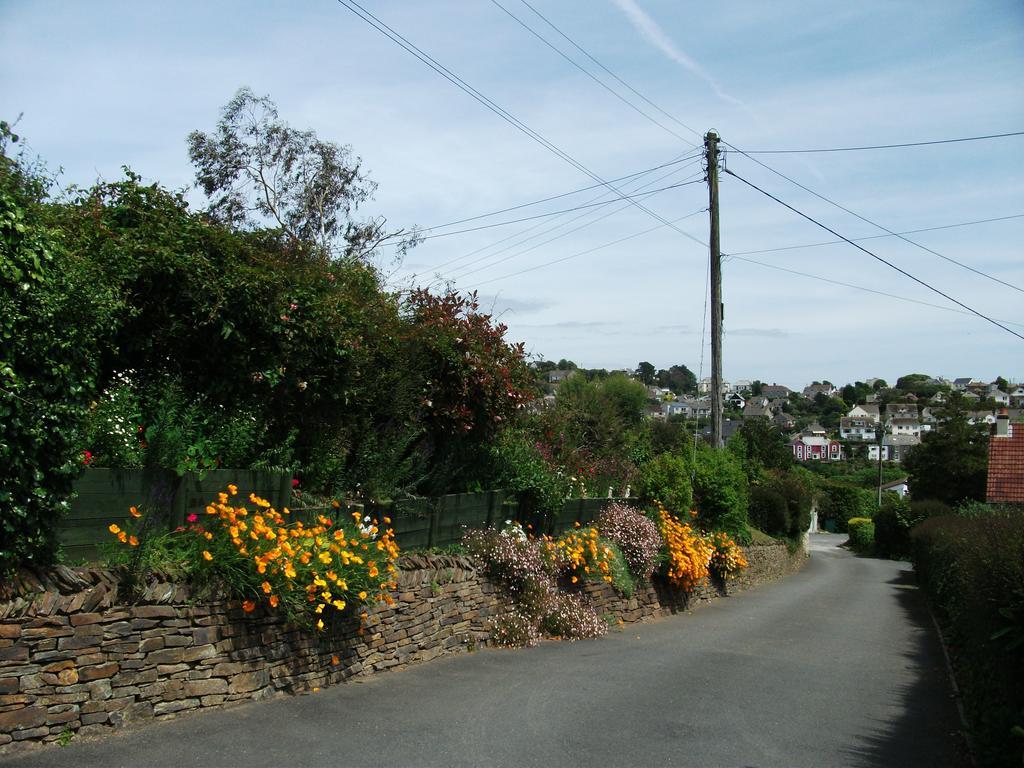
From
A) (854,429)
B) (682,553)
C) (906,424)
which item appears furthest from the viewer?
(854,429)

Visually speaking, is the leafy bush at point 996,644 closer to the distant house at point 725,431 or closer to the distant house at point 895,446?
the distant house at point 725,431

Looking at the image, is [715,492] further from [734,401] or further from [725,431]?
[725,431]

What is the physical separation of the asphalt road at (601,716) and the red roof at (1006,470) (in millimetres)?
22442

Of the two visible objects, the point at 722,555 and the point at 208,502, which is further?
the point at 722,555

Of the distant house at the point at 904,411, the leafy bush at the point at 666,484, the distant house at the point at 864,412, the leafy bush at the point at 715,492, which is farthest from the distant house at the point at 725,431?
the distant house at the point at 864,412

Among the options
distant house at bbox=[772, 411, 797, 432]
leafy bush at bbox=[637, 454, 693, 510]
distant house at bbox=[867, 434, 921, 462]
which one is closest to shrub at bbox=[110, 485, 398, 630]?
leafy bush at bbox=[637, 454, 693, 510]

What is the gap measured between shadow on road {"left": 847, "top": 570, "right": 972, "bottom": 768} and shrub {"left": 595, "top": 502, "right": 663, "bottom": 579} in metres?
4.64

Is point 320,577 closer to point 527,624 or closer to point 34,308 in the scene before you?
→ point 34,308

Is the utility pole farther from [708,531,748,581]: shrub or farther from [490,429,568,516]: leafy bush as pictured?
[490,429,568,516]: leafy bush

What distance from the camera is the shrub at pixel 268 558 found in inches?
297

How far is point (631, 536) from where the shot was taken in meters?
16.6

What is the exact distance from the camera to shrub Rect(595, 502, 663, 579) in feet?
53.6

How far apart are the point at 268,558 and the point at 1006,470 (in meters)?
33.3

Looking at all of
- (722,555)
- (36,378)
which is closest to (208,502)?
(36,378)
